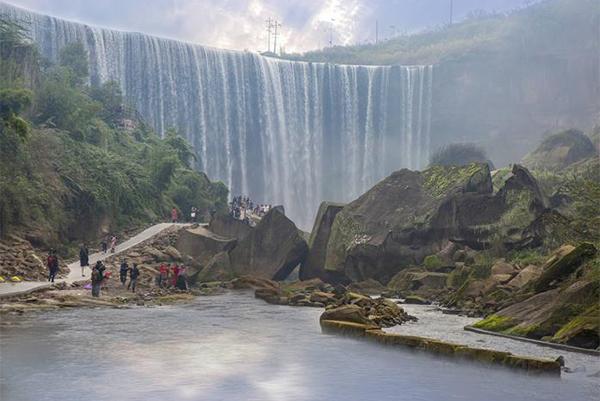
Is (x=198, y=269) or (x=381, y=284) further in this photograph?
(x=198, y=269)

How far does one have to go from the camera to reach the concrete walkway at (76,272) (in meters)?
31.5

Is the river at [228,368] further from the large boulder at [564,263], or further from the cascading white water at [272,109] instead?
the cascading white water at [272,109]

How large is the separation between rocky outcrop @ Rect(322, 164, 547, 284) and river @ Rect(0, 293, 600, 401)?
1550 cm

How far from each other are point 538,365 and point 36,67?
1996 inches

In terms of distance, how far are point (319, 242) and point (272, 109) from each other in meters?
50.0

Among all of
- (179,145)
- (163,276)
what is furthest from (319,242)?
(179,145)

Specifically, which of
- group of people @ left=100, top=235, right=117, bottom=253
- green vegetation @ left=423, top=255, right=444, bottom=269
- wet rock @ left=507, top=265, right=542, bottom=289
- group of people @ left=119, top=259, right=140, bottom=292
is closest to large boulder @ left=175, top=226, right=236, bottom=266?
group of people @ left=100, top=235, right=117, bottom=253

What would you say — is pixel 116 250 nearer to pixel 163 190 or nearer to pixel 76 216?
pixel 76 216

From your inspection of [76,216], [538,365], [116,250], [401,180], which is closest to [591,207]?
[538,365]

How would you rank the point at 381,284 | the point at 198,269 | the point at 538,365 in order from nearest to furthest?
1. the point at 538,365
2. the point at 381,284
3. the point at 198,269

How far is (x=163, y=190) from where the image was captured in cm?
6200

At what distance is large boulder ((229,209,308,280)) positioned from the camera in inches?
1828

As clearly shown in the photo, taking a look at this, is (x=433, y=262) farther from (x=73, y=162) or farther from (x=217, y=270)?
(x=73, y=162)

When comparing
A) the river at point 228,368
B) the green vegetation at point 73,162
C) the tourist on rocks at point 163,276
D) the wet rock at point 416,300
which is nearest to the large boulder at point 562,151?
the green vegetation at point 73,162
